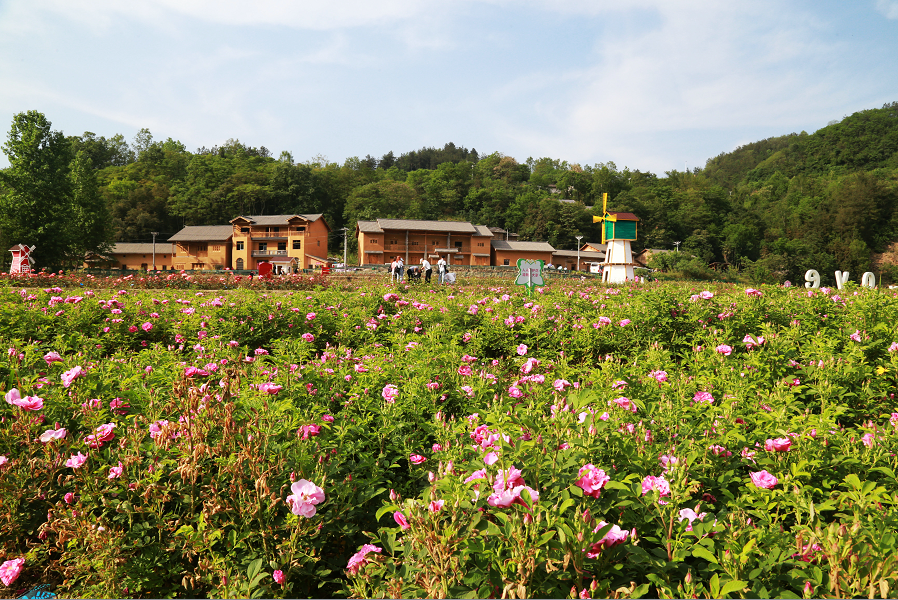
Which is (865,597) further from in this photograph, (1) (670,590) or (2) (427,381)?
(2) (427,381)

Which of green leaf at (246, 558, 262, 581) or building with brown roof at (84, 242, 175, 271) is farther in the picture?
building with brown roof at (84, 242, 175, 271)

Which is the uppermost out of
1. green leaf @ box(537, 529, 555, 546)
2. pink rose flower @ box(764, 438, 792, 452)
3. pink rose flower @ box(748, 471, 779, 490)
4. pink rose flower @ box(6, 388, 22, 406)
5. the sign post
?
the sign post

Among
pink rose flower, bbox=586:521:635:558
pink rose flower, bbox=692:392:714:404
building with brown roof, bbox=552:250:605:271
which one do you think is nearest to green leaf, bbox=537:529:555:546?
pink rose flower, bbox=586:521:635:558

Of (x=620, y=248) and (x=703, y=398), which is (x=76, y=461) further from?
(x=620, y=248)

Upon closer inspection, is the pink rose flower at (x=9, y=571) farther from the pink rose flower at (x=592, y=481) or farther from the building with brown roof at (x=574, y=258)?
the building with brown roof at (x=574, y=258)

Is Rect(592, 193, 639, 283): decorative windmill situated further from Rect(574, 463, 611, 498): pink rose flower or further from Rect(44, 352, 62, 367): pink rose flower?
Rect(574, 463, 611, 498): pink rose flower

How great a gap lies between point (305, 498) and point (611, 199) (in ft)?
307

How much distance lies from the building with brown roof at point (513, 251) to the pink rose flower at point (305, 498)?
5915 cm

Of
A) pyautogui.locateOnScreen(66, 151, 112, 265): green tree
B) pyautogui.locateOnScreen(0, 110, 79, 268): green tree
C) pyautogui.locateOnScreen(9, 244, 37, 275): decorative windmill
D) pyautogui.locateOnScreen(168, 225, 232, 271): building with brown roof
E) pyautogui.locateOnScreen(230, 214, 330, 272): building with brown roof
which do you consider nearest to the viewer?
pyautogui.locateOnScreen(9, 244, 37, 275): decorative windmill

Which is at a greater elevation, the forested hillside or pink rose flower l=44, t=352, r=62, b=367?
the forested hillside

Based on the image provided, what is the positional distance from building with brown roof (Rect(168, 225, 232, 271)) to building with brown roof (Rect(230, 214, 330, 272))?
1083 millimetres

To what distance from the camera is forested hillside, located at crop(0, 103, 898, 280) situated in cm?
6681

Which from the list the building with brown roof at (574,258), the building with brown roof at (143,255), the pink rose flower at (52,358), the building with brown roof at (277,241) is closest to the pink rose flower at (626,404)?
the pink rose flower at (52,358)

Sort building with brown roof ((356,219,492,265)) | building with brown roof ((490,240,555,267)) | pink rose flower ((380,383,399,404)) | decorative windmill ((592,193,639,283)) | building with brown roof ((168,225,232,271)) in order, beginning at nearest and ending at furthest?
1. pink rose flower ((380,383,399,404))
2. decorative windmill ((592,193,639,283))
3. building with brown roof ((168,225,232,271))
4. building with brown roof ((356,219,492,265))
5. building with brown roof ((490,240,555,267))
